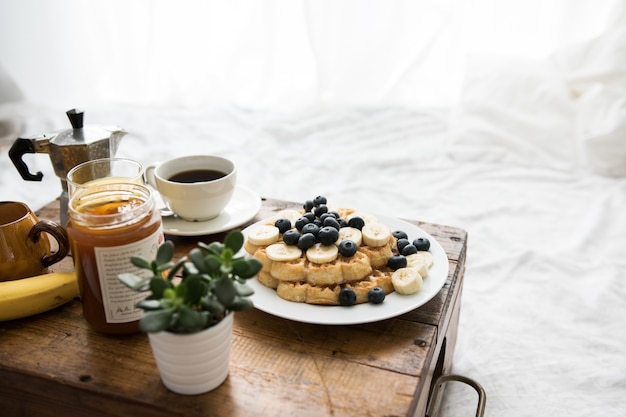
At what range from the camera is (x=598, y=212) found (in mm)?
1852

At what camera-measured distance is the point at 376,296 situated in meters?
0.92

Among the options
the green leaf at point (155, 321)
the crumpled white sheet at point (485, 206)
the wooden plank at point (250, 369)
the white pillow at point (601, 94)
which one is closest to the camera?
the green leaf at point (155, 321)

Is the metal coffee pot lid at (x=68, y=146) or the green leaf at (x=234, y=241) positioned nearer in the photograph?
the green leaf at (x=234, y=241)

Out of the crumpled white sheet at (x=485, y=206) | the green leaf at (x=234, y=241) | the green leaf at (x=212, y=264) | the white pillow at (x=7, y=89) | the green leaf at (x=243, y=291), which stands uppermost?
the green leaf at (x=234, y=241)

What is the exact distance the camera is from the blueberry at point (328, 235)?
0.98m

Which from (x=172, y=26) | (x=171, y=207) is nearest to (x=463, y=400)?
(x=171, y=207)

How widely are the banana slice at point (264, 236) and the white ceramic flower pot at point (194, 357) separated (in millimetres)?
267

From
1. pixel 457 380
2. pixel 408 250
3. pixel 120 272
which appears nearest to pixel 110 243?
pixel 120 272

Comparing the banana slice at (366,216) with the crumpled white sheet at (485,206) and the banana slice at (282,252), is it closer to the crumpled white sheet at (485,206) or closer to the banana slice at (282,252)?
the banana slice at (282,252)

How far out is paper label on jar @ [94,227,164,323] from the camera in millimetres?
825

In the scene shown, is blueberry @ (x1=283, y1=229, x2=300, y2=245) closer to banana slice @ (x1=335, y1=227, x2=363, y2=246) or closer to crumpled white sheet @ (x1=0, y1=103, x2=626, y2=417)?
banana slice @ (x1=335, y1=227, x2=363, y2=246)

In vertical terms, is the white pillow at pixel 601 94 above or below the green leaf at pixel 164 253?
below

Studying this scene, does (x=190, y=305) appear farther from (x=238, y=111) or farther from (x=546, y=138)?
(x=238, y=111)

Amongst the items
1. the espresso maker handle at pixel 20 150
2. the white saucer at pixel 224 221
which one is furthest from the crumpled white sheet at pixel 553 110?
the espresso maker handle at pixel 20 150
